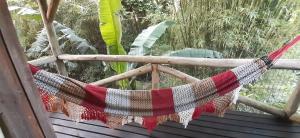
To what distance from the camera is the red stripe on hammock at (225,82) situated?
1463mm

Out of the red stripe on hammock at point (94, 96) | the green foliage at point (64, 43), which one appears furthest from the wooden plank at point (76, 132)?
the green foliage at point (64, 43)

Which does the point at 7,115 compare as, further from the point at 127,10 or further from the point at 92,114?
the point at 127,10

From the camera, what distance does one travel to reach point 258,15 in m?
3.07

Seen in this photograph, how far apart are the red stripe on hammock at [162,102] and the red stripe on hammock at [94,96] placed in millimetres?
277

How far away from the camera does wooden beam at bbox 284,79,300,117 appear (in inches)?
66.1

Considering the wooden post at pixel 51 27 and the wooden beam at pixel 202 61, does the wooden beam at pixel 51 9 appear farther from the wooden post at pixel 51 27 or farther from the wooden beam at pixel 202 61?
the wooden beam at pixel 202 61

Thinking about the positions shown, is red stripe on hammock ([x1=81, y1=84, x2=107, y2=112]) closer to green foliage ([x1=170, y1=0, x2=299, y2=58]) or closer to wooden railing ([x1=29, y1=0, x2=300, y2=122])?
wooden railing ([x1=29, y1=0, x2=300, y2=122])

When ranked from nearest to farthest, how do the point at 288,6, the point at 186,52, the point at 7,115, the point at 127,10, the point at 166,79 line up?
the point at 7,115 → the point at 186,52 → the point at 166,79 → the point at 288,6 → the point at 127,10

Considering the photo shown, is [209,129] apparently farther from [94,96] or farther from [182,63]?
[94,96]

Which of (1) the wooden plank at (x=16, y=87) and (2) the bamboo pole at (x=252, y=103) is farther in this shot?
(2) the bamboo pole at (x=252, y=103)

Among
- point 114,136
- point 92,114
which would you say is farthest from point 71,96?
point 114,136

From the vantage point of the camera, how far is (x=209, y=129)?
191 cm

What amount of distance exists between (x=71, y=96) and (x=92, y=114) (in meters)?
0.20

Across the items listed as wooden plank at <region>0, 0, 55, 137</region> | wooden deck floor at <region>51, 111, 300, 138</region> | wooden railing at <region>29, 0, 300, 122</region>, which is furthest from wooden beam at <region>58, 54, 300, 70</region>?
wooden plank at <region>0, 0, 55, 137</region>
